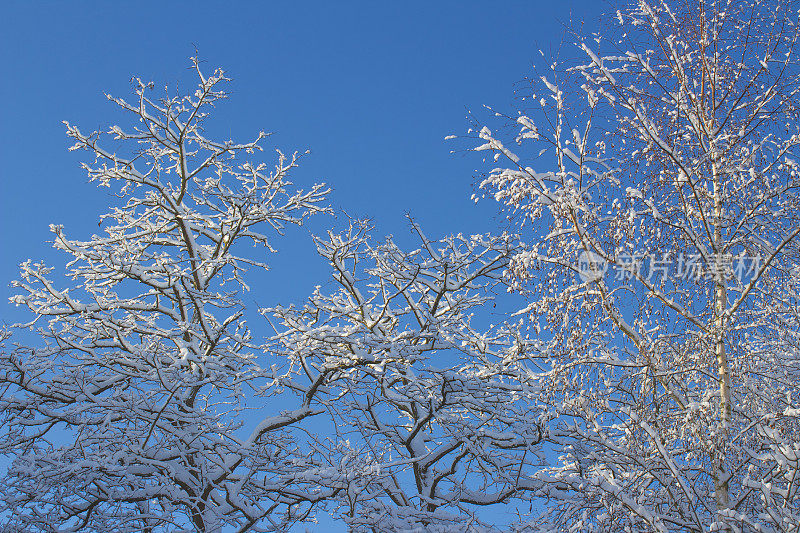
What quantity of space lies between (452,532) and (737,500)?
116 inches

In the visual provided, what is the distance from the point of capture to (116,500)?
8031mm

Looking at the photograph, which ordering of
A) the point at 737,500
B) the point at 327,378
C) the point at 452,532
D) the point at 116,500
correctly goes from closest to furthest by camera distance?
1. the point at 737,500
2. the point at 452,532
3. the point at 116,500
4. the point at 327,378

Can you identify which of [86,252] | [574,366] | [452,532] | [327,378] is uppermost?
[86,252]

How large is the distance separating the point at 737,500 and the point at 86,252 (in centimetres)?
864

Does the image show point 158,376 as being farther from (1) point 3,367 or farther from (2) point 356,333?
(2) point 356,333

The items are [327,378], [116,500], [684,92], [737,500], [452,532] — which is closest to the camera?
[737,500]

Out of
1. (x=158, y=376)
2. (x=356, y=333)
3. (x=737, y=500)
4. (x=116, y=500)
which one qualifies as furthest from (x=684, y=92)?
(x=116, y=500)

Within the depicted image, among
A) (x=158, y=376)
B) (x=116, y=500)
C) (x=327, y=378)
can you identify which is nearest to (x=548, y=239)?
(x=327, y=378)

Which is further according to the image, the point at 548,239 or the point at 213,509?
the point at 213,509

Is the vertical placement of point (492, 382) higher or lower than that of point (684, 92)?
lower

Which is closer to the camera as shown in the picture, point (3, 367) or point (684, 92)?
point (684, 92)

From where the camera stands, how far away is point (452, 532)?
6.64 m

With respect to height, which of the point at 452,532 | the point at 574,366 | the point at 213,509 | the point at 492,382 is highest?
the point at 492,382

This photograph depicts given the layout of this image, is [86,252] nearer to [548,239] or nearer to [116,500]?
[116,500]
